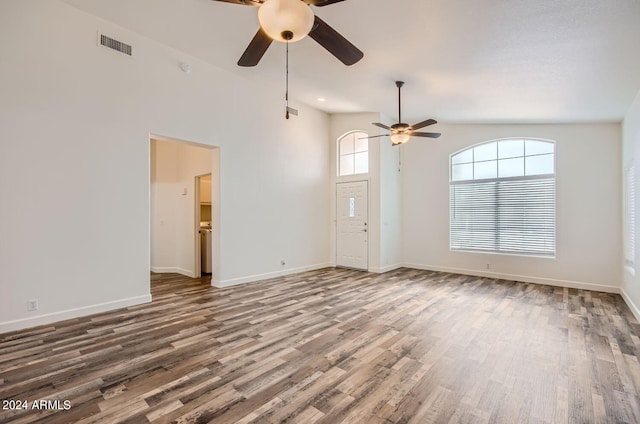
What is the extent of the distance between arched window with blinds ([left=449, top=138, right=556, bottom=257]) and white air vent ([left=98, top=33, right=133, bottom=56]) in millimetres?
6449

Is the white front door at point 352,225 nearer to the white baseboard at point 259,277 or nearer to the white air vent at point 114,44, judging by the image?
the white baseboard at point 259,277

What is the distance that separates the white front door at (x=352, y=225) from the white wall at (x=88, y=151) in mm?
2553

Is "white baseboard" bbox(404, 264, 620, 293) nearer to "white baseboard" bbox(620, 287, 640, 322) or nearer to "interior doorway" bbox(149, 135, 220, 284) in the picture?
"white baseboard" bbox(620, 287, 640, 322)

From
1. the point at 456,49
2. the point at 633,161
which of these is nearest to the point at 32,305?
the point at 456,49

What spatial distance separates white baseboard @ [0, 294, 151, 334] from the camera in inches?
133

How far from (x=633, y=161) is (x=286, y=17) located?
520 cm

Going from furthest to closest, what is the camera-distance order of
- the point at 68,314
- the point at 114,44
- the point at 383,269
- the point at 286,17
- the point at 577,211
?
1. the point at 383,269
2. the point at 577,211
3. the point at 114,44
4. the point at 68,314
5. the point at 286,17

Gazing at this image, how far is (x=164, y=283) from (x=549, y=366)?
5.88 meters

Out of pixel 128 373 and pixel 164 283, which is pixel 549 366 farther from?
pixel 164 283

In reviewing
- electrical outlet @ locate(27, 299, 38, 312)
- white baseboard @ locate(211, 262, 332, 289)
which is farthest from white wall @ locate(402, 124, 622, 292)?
electrical outlet @ locate(27, 299, 38, 312)

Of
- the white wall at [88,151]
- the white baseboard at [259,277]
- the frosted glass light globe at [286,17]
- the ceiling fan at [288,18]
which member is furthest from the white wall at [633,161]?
the white wall at [88,151]

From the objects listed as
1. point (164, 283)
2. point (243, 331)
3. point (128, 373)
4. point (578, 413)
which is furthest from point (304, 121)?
point (578, 413)

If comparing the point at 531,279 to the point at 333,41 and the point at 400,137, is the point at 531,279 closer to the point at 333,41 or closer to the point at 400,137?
the point at 400,137

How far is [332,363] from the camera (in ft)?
8.85
